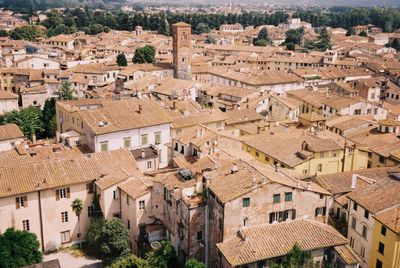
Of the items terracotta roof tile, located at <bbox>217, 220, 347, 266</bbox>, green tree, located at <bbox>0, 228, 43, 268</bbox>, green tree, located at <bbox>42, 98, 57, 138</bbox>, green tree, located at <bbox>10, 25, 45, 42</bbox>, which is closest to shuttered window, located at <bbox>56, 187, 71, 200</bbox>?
green tree, located at <bbox>0, 228, 43, 268</bbox>

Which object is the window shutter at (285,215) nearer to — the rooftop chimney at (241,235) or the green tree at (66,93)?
the rooftop chimney at (241,235)

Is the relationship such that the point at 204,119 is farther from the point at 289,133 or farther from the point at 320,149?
the point at 320,149

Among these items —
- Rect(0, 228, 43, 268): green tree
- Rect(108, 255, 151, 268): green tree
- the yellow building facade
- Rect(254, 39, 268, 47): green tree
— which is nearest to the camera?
the yellow building facade

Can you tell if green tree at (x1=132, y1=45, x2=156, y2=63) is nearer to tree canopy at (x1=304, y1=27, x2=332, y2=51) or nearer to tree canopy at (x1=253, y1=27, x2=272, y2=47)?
tree canopy at (x1=253, y1=27, x2=272, y2=47)

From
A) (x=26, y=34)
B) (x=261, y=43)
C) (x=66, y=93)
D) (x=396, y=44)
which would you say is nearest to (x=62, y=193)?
(x=66, y=93)

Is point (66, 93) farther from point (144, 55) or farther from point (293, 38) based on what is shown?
point (293, 38)
